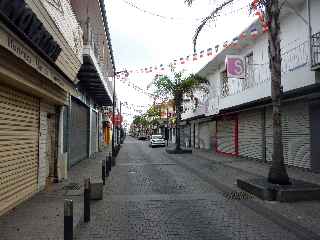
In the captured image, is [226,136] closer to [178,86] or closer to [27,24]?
[178,86]

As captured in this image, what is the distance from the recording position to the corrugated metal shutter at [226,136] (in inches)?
1166

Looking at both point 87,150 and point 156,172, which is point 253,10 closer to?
point 156,172

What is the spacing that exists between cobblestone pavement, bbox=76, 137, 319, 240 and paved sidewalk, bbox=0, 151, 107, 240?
464 millimetres

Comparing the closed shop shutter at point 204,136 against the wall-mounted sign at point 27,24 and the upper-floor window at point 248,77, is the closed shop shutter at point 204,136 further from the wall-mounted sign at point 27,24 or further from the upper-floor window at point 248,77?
the wall-mounted sign at point 27,24

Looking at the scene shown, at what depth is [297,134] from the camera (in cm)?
1886

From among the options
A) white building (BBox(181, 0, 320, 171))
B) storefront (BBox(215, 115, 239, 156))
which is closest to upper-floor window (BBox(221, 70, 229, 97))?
white building (BBox(181, 0, 320, 171))

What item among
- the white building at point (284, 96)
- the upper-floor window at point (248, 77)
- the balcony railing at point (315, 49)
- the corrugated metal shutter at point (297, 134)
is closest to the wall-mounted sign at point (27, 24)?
the white building at point (284, 96)

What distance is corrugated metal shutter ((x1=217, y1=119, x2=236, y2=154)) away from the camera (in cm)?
2962

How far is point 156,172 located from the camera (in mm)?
18781

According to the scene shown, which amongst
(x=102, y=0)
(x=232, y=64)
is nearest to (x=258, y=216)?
(x=102, y=0)

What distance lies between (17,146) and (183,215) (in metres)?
4.44

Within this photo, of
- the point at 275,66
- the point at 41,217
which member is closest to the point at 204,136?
the point at 275,66

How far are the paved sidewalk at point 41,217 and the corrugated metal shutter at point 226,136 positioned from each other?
18.4 metres

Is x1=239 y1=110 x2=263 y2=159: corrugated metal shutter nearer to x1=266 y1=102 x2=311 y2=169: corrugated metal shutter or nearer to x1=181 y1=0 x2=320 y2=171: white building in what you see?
x1=181 y1=0 x2=320 y2=171: white building
